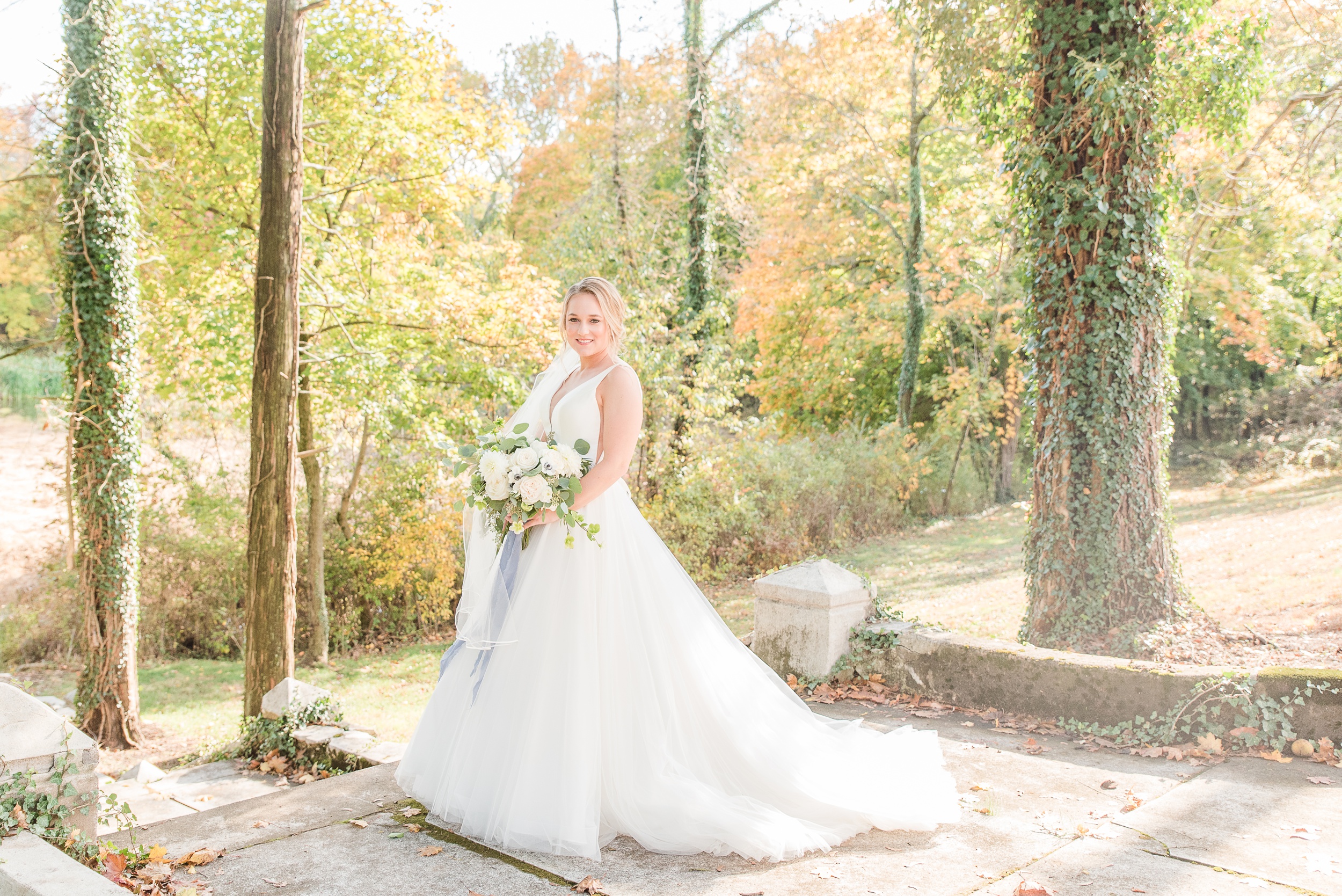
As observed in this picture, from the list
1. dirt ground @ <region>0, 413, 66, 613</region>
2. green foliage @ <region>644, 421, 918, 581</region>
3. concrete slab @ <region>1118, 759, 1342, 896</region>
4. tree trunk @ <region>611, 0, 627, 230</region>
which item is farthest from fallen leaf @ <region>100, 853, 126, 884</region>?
tree trunk @ <region>611, 0, 627, 230</region>

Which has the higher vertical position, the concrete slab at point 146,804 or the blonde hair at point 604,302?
the blonde hair at point 604,302

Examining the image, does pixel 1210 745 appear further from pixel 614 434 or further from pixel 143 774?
pixel 143 774

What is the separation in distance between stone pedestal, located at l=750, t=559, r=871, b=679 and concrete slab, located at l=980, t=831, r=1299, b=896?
2575mm

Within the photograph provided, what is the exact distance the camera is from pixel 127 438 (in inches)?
366

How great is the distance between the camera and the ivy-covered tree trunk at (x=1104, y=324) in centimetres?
664

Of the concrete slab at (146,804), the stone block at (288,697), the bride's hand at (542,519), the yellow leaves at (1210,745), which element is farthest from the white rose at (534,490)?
the concrete slab at (146,804)

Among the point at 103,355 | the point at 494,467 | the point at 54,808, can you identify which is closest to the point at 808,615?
the point at 494,467

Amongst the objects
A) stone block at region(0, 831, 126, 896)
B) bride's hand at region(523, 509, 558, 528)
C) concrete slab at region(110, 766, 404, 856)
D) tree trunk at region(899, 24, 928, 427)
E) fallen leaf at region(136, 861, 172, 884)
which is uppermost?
tree trunk at region(899, 24, 928, 427)

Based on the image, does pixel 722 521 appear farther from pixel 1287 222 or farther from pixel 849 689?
pixel 1287 222

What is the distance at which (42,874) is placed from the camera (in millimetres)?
2826

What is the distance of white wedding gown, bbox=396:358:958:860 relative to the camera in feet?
11.5

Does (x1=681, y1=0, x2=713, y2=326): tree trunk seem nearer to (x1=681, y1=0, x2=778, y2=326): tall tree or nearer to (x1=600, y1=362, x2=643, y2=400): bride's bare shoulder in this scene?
(x1=681, y1=0, x2=778, y2=326): tall tree

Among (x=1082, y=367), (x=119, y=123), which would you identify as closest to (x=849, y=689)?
(x=1082, y=367)

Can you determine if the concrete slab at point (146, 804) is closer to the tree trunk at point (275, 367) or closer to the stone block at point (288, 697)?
the stone block at point (288, 697)
